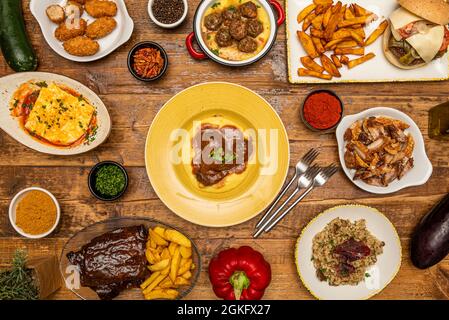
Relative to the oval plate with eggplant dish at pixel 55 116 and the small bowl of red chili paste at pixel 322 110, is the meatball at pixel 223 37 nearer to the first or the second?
the small bowl of red chili paste at pixel 322 110

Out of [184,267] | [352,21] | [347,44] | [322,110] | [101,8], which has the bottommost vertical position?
[184,267]

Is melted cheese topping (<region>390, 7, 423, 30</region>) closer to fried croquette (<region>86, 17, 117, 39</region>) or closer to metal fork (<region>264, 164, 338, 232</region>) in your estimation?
metal fork (<region>264, 164, 338, 232</region>)

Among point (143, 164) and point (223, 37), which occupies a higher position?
point (223, 37)

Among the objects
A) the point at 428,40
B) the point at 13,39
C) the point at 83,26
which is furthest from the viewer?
the point at 83,26

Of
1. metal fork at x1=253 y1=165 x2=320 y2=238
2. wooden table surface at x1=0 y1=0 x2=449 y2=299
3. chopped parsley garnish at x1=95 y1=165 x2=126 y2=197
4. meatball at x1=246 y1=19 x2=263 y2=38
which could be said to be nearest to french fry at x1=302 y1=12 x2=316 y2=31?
wooden table surface at x1=0 y1=0 x2=449 y2=299

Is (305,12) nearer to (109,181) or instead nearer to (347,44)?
(347,44)

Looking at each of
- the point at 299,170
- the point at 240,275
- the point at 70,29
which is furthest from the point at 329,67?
the point at 70,29

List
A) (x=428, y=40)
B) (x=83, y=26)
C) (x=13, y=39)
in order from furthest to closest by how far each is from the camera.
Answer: (x=83, y=26) < (x=13, y=39) < (x=428, y=40)

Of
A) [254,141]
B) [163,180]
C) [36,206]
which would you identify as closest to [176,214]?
[163,180]
